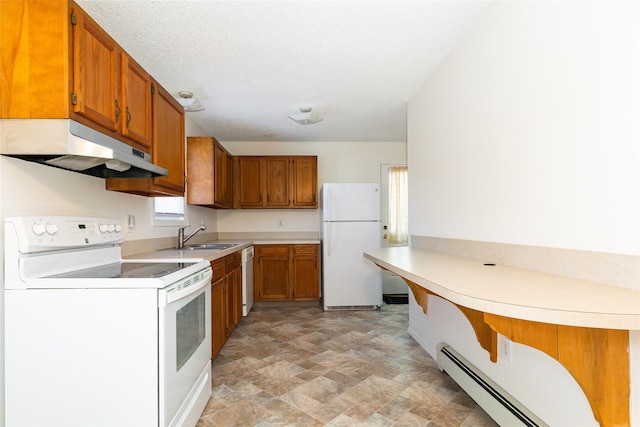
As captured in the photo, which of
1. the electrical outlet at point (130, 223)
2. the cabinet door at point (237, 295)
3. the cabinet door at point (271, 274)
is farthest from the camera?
the cabinet door at point (271, 274)

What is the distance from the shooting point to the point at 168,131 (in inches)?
97.9

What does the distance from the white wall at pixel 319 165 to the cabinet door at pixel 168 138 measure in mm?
2263

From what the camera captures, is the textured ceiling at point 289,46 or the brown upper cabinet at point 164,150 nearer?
the textured ceiling at point 289,46

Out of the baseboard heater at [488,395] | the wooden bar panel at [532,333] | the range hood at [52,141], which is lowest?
the baseboard heater at [488,395]

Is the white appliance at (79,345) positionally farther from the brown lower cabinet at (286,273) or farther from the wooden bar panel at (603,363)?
the brown lower cabinet at (286,273)

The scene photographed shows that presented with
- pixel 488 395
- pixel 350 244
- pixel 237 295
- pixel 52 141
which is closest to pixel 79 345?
pixel 52 141

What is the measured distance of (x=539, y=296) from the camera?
998 mm

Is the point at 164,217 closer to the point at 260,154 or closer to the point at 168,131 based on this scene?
the point at 168,131

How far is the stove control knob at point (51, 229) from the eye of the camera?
1552 mm

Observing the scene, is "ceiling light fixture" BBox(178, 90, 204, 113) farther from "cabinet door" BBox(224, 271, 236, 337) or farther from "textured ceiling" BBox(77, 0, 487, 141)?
"cabinet door" BBox(224, 271, 236, 337)

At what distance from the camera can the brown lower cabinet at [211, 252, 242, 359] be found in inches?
107

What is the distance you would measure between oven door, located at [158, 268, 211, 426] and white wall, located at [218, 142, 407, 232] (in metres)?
2.87

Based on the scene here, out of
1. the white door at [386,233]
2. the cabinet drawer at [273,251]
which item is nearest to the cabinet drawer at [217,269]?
the cabinet drawer at [273,251]

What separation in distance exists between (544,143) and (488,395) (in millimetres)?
1334
